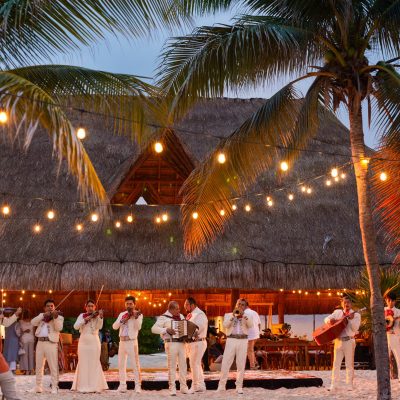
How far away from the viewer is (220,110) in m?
19.9

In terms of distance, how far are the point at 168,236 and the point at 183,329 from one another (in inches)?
211

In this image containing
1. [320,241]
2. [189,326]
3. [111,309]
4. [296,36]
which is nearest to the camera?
[296,36]

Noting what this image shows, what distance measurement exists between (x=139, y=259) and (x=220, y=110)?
586 centimetres

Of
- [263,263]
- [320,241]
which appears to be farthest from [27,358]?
[320,241]

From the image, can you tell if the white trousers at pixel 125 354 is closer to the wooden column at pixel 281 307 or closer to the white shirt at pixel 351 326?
the white shirt at pixel 351 326

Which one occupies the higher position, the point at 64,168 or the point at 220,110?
the point at 220,110

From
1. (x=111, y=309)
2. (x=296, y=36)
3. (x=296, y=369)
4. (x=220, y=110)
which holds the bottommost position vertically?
(x=296, y=369)

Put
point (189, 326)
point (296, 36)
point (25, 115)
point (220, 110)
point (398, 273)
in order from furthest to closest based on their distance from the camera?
1. point (220, 110)
2. point (398, 273)
3. point (189, 326)
4. point (296, 36)
5. point (25, 115)

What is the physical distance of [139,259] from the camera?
15.4 metres

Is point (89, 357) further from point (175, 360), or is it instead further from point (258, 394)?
point (258, 394)

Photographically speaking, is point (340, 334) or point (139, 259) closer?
point (340, 334)

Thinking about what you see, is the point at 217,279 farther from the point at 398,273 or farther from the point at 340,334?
the point at 340,334

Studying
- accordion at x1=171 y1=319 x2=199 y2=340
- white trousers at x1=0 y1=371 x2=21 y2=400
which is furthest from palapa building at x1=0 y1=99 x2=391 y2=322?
white trousers at x1=0 y1=371 x2=21 y2=400

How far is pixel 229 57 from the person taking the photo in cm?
948
